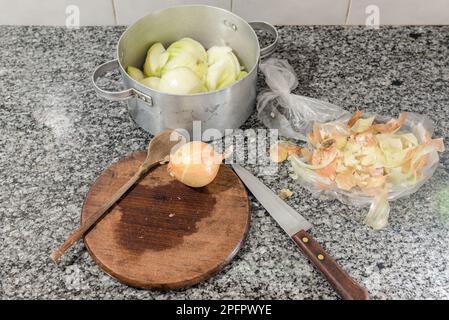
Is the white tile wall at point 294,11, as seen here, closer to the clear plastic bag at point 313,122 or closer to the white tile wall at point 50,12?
the clear plastic bag at point 313,122

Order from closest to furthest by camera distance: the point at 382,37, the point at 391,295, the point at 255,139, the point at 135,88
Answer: the point at 391,295 < the point at 135,88 < the point at 255,139 < the point at 382,37

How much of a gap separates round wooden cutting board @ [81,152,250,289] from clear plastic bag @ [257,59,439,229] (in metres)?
0.15

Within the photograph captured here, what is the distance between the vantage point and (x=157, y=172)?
875 millimetres

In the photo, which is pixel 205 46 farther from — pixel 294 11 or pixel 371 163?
pixel 371 163

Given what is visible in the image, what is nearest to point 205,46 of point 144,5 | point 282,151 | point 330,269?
point 144,5

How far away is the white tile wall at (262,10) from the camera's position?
1.13 meters

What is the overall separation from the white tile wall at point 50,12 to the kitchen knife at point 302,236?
53 centimetres

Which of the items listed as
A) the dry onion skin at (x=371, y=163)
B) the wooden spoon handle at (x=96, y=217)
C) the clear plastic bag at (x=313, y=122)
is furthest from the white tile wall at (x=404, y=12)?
the wooden spoon handle at (x=96, y=217)

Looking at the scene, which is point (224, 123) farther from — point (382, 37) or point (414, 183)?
point (382, 37)

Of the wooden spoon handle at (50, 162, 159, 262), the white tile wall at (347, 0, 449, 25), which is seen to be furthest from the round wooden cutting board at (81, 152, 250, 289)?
the white tile wall at (347, 0, 449, 25)

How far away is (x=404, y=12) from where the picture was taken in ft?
3.88

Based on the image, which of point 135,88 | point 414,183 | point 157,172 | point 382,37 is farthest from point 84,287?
point 382,37

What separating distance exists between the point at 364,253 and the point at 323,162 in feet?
0.55

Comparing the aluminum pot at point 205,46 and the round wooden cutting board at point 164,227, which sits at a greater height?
the aluminum pot at point 205,46
